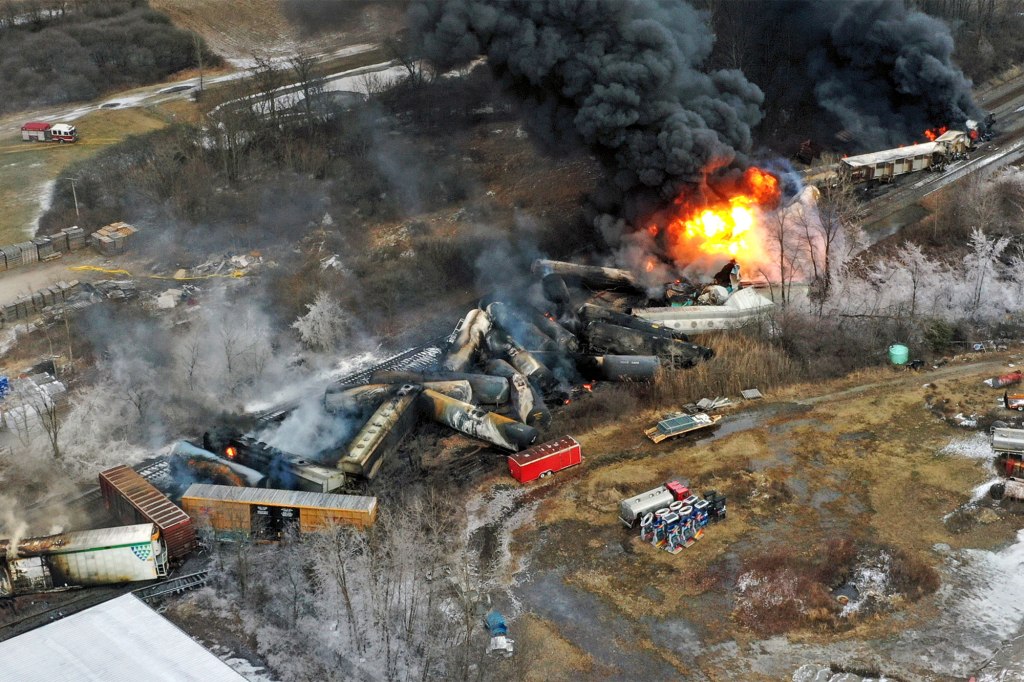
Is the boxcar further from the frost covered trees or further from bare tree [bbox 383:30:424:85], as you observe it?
bare tree [bbox 383:30:424:85]

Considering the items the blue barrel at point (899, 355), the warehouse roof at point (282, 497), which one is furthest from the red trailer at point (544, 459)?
the blue barrel at point (899, 355)

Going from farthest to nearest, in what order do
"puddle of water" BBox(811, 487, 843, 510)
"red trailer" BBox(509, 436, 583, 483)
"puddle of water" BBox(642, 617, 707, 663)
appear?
"red trailer" BBox(509, 436, 583, 483) → "puddle of water" BBox(811, 487, 843, 510) → "puddle of water" BBox(642, 617, 707, 663)

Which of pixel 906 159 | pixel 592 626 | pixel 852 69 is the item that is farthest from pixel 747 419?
pixel 852 69

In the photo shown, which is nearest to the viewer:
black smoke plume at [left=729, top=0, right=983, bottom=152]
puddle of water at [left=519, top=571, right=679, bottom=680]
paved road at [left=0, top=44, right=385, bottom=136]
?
puddle of water at [left=519, top=571, right=679, bottom=680]

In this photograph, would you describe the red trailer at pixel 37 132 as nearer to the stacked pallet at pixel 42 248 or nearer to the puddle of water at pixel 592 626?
the stacked pallet at pixel 42 248

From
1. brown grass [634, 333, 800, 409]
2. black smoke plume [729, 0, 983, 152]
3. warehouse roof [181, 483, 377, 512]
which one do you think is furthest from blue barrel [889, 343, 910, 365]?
black smoke plume [729, 0, 983, 152]
